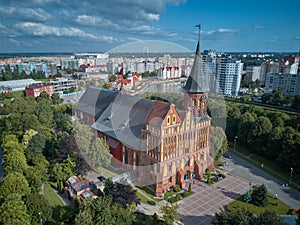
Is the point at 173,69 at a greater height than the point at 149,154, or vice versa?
the point at 173,69

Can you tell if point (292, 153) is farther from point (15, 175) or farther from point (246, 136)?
point (15, 175)

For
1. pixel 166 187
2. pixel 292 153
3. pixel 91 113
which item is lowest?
pixel 166 187

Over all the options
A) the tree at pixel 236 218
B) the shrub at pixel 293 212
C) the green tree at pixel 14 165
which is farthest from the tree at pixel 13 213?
Result: the shrub at pixel 293 212

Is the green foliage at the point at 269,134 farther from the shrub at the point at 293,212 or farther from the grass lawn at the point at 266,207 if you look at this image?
the shrub at the point at 293,212

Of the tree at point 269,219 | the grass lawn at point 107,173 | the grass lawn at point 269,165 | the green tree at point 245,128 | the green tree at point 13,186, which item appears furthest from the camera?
the green tree at point 245,128

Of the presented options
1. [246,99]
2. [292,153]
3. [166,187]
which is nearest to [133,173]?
[166,187]

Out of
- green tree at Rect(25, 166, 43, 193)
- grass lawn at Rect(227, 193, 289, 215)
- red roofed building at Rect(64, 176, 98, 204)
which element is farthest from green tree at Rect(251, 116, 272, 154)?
green tree at Rect(25, 166, 43, 193)
